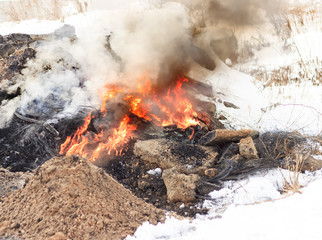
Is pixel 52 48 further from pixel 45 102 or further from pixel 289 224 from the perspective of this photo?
pixel 289 224

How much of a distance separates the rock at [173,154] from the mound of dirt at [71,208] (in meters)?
1.03

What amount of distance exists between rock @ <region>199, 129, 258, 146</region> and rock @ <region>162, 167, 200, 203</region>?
93 cm

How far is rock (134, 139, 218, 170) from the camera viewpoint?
405 cm

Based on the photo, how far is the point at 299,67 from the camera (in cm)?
714

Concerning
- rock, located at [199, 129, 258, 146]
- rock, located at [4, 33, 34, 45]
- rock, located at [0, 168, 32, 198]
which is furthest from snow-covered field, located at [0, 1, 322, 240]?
rock, located at [0, 168, 32, 198]

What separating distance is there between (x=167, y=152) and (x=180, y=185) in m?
0.82

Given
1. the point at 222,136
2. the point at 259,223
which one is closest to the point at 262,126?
the point at 222,136

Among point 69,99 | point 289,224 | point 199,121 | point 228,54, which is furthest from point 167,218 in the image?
point 228,54

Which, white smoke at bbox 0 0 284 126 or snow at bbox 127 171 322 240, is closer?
snow at bbox 127 171 322 240

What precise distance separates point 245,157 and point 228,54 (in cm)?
441

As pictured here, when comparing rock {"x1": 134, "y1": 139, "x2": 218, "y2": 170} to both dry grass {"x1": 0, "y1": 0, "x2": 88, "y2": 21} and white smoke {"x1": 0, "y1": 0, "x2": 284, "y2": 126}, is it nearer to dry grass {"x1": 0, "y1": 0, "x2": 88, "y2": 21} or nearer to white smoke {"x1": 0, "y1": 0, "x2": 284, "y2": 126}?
white smoke {"x1": 0, "y1": 0, "x2": 284, "y2": 126}

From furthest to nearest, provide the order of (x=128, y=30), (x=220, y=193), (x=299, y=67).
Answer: (x=299, y=67), (x=128, y=30), (x=220, y=193)

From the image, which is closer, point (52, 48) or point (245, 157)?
point (245, 157)

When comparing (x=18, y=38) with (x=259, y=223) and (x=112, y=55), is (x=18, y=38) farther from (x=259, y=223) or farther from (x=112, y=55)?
(x=259, y=223)
